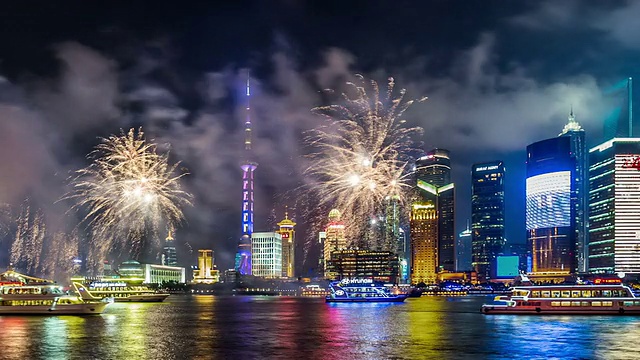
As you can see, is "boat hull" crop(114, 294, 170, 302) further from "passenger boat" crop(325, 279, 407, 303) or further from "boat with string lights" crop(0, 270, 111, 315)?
"boat with string lights" crop(0, 270, 111, 315)

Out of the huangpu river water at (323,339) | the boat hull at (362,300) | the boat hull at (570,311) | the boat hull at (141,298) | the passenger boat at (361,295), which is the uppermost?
the huangpu river water at (323,339)

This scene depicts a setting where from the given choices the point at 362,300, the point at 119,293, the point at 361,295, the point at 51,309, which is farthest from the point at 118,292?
the point at 51,309

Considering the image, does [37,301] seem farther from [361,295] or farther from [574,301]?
[361,295]

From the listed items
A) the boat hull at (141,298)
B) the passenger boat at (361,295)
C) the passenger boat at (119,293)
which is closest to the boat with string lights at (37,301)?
the passenger boat at (119,293)

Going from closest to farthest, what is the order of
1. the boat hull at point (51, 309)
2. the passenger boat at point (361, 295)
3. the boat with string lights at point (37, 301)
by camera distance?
the boat hull at point (51, 309), the boat with string lights at point (37, 301), the passenger boat at point (361, 295)

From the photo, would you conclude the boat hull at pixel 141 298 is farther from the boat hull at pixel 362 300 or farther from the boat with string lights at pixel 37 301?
the boat with string lights at pixel 37 301

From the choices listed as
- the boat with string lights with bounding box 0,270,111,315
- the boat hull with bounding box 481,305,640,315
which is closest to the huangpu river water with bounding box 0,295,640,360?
the boat with string lights with bounding box 0,270,111,315

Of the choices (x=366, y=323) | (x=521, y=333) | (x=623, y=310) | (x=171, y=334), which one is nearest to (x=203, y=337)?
(x=171, y=334)
